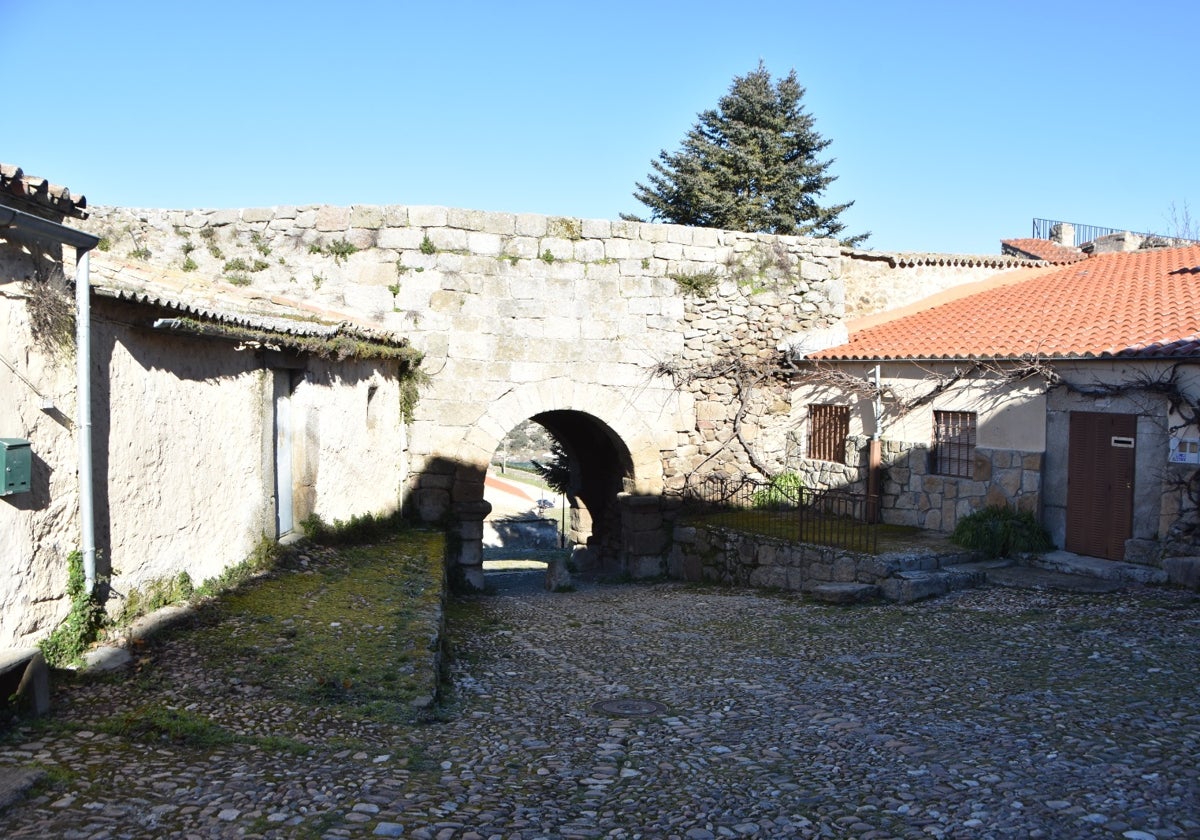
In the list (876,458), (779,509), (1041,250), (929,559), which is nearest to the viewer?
(929,559)

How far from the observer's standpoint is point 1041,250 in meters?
23.2

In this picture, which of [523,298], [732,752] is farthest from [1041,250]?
[732,752]

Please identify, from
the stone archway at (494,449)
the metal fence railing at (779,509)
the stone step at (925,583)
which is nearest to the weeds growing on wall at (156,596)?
the stone archway at (494,449)

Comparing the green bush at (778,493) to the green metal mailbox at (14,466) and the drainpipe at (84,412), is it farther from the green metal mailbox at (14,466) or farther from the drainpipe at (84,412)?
the green metal mailbox at (14,466)

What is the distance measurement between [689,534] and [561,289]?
3.91 meters

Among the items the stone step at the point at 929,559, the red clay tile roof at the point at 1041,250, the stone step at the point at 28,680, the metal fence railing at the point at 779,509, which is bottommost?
the stone step at the point at 929,559

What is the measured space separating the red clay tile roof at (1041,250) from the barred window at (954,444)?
9933 mm

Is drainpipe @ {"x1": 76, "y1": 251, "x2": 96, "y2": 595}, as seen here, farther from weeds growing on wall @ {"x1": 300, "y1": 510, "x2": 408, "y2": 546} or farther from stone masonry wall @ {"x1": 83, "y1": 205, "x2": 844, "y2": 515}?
stone masonry wall @ {"x1": 83, "y1": 205, "x2": 844, "y2": 515}

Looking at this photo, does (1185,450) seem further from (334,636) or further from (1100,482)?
(334,636)

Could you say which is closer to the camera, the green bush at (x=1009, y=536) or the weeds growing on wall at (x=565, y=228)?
the green bush at (x=1009, y=536)

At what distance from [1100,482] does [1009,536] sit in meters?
1.18

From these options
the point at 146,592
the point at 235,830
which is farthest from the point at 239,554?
the point at 235,830

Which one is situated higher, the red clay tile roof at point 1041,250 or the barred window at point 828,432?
the red clay tile roof at point 1041,250

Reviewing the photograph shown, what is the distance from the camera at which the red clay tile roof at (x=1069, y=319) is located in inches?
446
